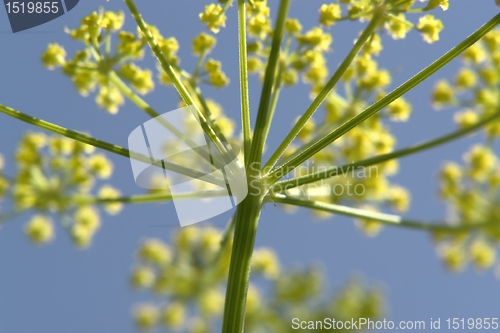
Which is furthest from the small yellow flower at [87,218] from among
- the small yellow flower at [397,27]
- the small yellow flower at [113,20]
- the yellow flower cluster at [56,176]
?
the small yellow flower at [397,27]

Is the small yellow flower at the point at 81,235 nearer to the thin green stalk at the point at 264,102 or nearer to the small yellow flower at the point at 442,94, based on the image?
the thin green stalk at the point at 264,102

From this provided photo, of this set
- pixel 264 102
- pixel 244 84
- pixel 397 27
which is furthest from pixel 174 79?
pixel 397 27

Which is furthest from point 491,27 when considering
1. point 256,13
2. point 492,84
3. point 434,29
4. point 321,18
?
point 492,84

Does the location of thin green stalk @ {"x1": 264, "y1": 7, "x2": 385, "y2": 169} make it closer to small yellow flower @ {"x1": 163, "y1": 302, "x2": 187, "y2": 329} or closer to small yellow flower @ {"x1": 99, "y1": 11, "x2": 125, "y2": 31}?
small yellow flower @ {"x1": 99, "y1": 11, "x2": 125, "y2": 31}

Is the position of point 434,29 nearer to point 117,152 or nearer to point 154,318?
point 117,152

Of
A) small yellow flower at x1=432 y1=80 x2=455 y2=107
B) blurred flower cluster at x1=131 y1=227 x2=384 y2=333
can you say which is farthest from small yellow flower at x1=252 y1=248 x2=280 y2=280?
small yellow flower at x1=432 y1=80 x2=455 y2=107

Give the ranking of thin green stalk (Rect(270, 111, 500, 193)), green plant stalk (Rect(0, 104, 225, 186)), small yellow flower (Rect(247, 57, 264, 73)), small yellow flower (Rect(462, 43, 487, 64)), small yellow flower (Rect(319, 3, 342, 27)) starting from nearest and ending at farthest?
1. green plant stalk (Rect(0, 104, 225, 186))
2. thin green stalk (Rect(270, 111, 500, 193))
3. small yellow flower (Rect(319, 3, 342, 27))
4. small yellow flower (Rect(247, 57, 264, 73))
5. small yellow flower (Rect(462, 43, 487, 64))

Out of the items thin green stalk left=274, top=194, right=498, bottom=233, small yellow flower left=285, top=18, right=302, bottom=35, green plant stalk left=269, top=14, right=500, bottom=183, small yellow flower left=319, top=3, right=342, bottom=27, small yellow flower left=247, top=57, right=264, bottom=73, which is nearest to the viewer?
green plant stalk left=269, top=14, right=500, bottom=183
